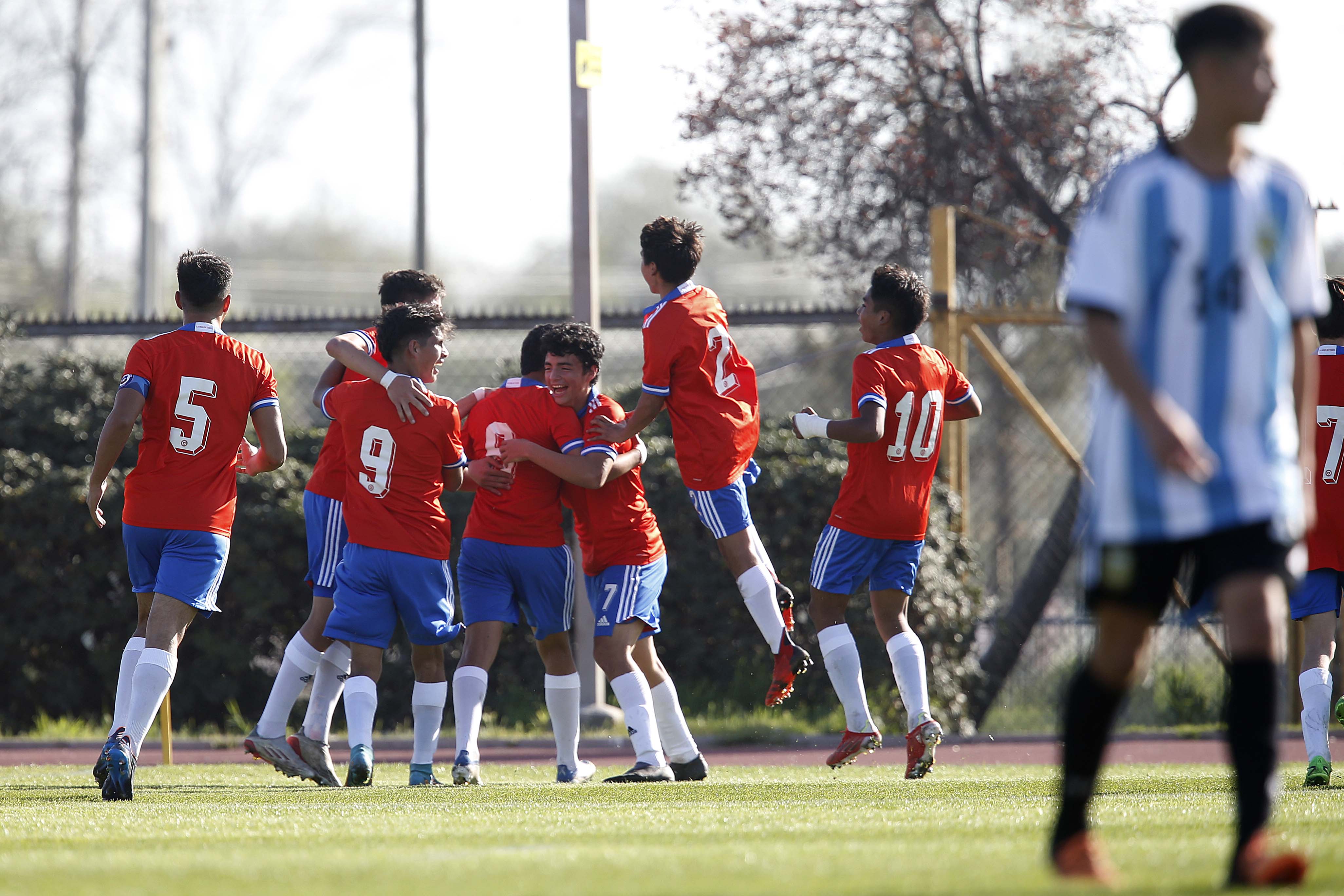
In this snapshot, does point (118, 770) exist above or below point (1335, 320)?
below

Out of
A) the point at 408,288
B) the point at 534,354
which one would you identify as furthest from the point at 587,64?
the point at 534,354

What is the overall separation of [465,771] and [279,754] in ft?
2.57

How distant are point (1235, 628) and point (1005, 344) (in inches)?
427

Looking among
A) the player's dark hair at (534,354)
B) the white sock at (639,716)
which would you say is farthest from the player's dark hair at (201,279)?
the white sock at (639,716)

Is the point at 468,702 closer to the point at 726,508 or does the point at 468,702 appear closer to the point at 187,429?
the point at 726,508

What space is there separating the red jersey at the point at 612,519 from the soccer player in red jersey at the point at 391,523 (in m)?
0.58

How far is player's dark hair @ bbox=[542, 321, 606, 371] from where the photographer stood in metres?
6.42

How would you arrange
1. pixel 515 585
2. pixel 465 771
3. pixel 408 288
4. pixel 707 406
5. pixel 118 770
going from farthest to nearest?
pixel 408 288 → pixel 707 406 → pixel 515 585 → pixel 465 771 → pixel 118 770

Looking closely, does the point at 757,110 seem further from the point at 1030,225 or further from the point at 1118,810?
the point at 1118,810

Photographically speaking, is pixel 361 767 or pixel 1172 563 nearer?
pixel 1172 563

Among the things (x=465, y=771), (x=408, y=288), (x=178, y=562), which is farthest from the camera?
(x=408, y=288)

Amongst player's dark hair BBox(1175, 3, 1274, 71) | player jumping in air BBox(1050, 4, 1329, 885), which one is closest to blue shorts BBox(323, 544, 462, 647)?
player jumping in air BBox(1050, 4, 1329, 885)

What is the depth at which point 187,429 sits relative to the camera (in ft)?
19.8

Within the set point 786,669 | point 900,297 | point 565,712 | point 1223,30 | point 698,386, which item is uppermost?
point 1223,30
